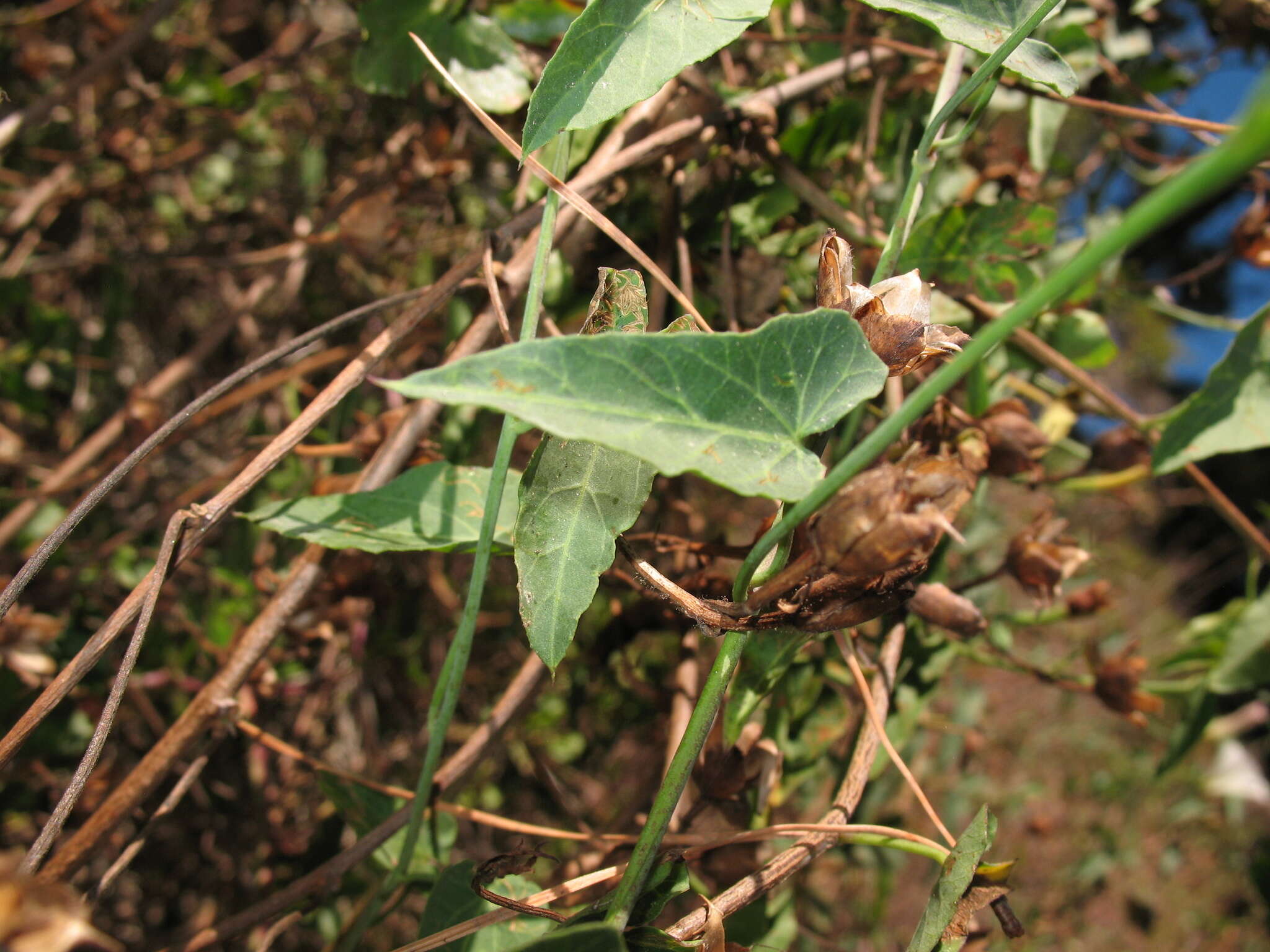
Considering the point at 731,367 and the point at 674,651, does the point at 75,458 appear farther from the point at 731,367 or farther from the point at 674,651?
the point at 731,367

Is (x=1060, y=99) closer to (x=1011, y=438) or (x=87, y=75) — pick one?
(x=1011, y=438)

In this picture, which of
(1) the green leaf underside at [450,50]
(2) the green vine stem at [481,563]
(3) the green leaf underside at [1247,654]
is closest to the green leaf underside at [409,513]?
(2) the green vine stem at [481,563]

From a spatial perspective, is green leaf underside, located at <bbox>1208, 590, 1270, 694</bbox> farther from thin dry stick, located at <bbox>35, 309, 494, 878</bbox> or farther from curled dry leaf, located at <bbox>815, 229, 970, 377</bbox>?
thin dry stick, located at <bbox>35, 309, 494, 878</bbox>

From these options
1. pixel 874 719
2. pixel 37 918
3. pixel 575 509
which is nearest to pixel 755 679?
pixel 874 719

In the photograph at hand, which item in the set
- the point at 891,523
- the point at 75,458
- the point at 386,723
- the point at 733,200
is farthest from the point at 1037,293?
the point at 386,723

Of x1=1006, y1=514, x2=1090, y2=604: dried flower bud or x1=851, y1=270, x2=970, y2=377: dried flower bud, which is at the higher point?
x1=851, y1=270, x2=970, y2=377: dried flower bud

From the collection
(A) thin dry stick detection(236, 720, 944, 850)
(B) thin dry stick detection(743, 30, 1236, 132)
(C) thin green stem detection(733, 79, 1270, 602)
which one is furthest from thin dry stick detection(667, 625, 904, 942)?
(B) thin dry stick detection(743, 30, 1236, 132)

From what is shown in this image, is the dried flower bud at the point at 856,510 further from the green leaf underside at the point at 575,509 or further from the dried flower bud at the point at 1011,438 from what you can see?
the dried flower bud at the point at 1011,438
